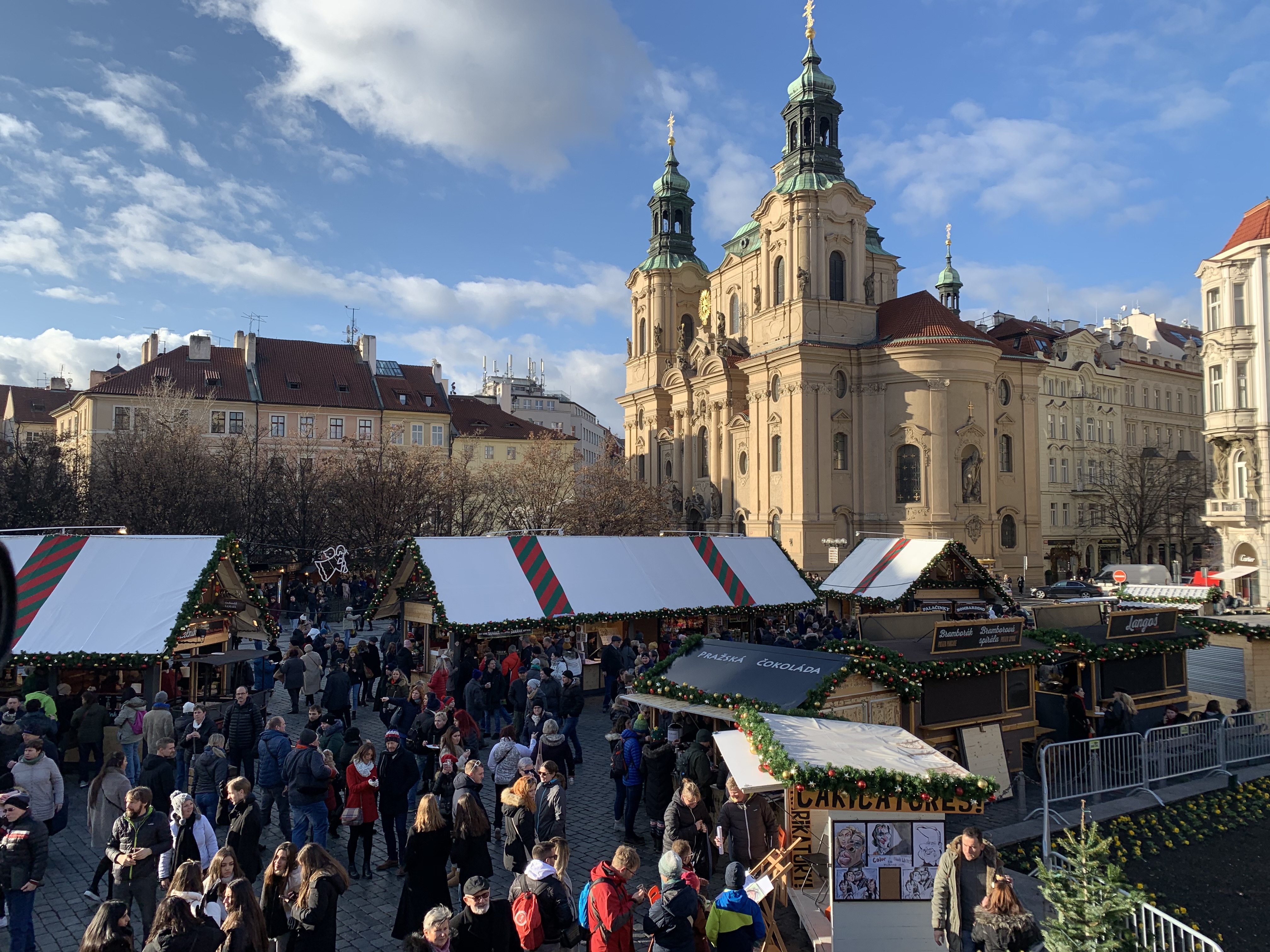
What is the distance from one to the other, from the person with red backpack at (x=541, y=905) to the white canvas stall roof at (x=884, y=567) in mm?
19302

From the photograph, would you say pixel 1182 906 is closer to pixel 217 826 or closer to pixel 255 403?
pixel 217 826

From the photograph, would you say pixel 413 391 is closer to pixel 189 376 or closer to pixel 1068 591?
pixel 189 376

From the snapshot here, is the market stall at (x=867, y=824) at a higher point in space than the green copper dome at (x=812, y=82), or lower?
lower

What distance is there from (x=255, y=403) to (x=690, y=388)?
27.7 metres

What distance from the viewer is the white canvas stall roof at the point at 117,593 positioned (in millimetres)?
14195

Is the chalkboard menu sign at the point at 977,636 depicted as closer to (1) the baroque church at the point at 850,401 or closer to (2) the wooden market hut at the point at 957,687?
(2) the wooden market hut at the point at 957,687

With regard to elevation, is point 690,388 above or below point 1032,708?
above

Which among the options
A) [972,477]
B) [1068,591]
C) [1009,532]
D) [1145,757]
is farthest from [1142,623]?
[1009,532]

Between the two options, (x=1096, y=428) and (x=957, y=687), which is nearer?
(x=957, y=687)

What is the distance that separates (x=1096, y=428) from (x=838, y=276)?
24.6 m

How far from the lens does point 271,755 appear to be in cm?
945

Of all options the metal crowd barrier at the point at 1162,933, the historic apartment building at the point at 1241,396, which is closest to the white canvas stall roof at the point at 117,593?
the metal crowd barrier at the point at 1162,933

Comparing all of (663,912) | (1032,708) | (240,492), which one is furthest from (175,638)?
(240,492)

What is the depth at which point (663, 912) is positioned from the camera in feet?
20.0
